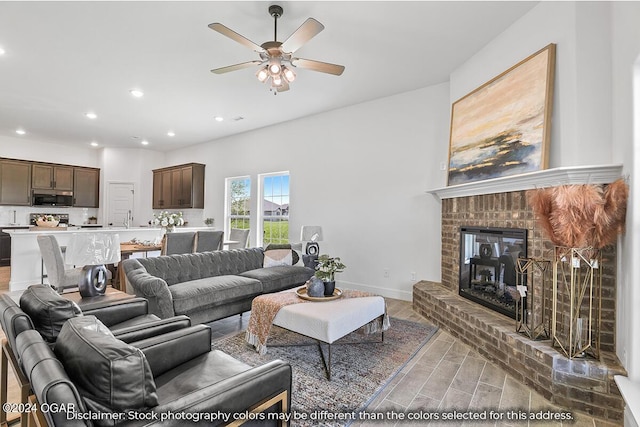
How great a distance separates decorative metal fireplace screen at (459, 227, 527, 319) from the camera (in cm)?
284

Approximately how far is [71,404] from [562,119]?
334 centimetres

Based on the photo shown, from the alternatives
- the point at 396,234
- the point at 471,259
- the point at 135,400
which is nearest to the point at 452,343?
the point at 471,259

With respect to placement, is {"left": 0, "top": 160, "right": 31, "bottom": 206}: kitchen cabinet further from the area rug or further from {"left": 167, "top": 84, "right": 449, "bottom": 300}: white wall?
the area rug

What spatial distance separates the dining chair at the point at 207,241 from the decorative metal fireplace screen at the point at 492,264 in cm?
365

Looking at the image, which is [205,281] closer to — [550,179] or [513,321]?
[513,321]

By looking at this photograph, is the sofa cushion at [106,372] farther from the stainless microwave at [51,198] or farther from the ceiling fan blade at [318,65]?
the stainless microwave at [51,198]

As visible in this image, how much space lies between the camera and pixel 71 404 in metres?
0.89

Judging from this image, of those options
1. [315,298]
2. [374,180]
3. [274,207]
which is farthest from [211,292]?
[274,207]

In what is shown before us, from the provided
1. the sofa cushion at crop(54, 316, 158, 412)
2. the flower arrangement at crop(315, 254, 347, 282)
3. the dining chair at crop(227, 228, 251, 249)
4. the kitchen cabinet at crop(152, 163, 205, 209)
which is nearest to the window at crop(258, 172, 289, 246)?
the dining chair at crop(227, 228, 251, 249)

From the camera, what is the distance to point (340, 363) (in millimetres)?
2570

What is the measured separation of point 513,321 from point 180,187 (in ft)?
23.7

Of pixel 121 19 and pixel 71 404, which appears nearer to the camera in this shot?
pixel 71 404

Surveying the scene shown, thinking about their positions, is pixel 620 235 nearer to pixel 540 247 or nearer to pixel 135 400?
pixel 540 247

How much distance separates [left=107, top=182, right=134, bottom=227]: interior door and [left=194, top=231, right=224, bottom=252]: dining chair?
4607 mm
